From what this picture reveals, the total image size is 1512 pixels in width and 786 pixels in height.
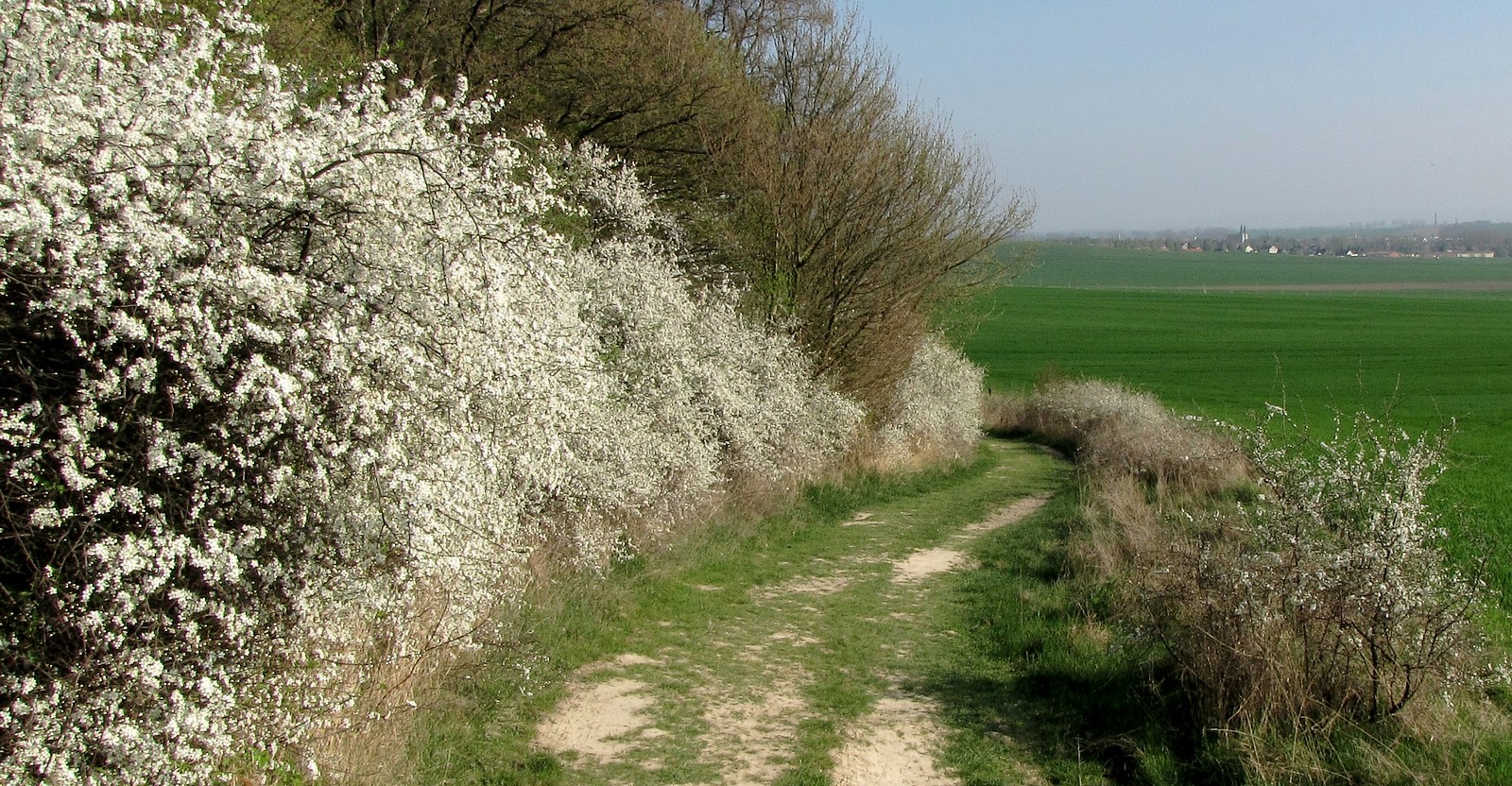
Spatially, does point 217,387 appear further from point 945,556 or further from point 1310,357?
point 1310,357

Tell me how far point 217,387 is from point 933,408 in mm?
19049

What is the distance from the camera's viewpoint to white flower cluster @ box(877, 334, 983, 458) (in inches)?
784

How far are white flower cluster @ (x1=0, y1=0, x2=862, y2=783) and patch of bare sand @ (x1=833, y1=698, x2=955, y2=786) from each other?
2.58 meters

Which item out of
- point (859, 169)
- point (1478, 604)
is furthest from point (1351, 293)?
point (1478, 604)

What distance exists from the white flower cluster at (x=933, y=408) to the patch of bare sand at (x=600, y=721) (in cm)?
1214

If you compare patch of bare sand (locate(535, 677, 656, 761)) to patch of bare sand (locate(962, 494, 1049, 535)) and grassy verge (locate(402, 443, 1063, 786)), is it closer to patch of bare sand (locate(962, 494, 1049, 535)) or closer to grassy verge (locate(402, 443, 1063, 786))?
grassy verge (locate(402, 443, 1063, 786))

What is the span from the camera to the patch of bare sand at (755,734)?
19.3ft

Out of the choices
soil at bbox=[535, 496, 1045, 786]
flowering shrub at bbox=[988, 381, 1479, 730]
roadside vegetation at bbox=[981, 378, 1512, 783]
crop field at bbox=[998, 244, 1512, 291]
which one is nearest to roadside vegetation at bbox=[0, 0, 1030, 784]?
soil at bbox=[535, 496, 1045, 786]

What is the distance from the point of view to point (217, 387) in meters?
3.90

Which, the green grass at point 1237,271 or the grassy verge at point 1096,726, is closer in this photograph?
the grassy verge at point 1096,726

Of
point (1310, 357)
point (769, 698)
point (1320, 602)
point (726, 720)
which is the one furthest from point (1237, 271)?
point (726, 720)

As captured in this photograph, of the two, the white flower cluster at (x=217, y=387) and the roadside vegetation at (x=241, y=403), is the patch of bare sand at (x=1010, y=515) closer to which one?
the roadside vegetation at (x=241, y=403)

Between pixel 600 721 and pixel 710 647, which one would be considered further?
pixel 710 647

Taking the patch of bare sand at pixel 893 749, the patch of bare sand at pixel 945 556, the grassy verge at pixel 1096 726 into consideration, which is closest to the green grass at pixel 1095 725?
the grassy verge at pixel 1096 726
